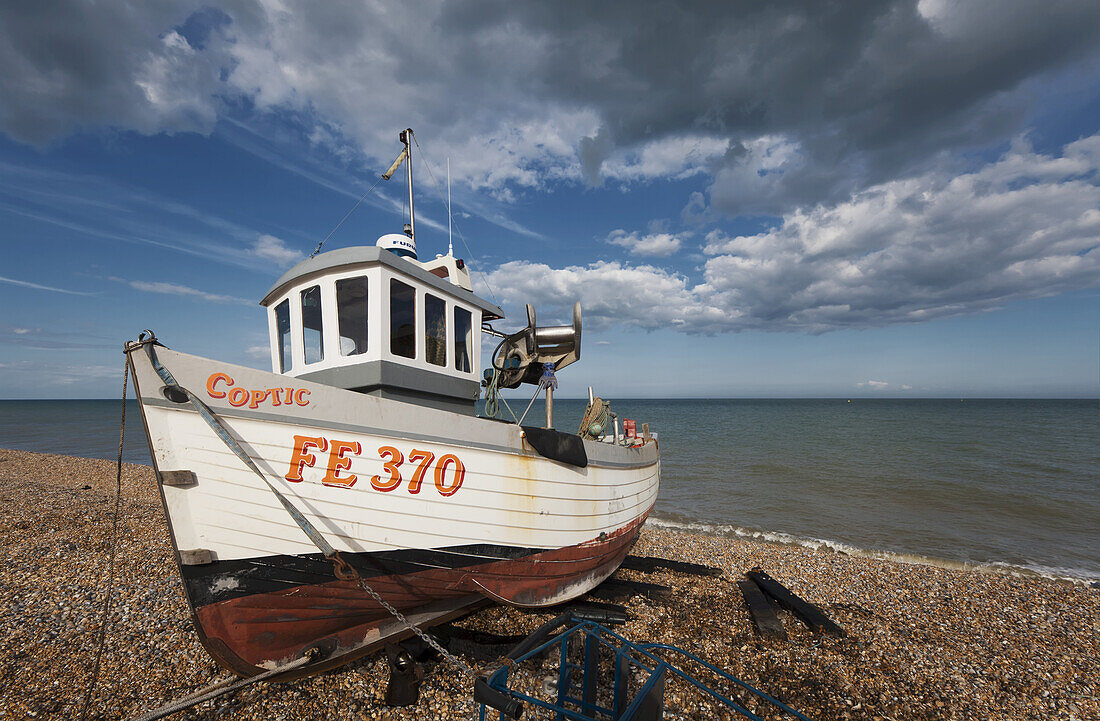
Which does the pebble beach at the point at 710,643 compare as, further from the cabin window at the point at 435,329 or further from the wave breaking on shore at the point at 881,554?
the cabin window at the point at 435,329

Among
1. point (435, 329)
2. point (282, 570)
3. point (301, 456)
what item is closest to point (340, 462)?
point (301, 456)

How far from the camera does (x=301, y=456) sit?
11.6 ft

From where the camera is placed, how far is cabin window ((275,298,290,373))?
17.5ft

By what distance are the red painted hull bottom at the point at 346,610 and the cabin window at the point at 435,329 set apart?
2.50 metres

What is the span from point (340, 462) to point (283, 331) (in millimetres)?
2735

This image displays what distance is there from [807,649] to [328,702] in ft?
20.1

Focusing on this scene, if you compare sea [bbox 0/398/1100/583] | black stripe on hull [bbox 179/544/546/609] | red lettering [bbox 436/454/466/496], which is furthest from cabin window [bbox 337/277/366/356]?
sea [bbox 0/398/1100/583]

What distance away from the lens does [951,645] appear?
6.18m

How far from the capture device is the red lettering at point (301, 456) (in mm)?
3518

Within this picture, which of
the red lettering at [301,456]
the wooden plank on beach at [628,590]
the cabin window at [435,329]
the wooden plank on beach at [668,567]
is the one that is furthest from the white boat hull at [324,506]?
the wooden plank on beach at [668,567]

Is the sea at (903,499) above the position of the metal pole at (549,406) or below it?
below

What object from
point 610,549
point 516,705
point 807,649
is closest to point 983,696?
point 807,649

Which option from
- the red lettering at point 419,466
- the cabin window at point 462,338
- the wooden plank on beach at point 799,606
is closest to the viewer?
the red lettering at point 419,466

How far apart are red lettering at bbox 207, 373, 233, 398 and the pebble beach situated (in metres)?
3.53
